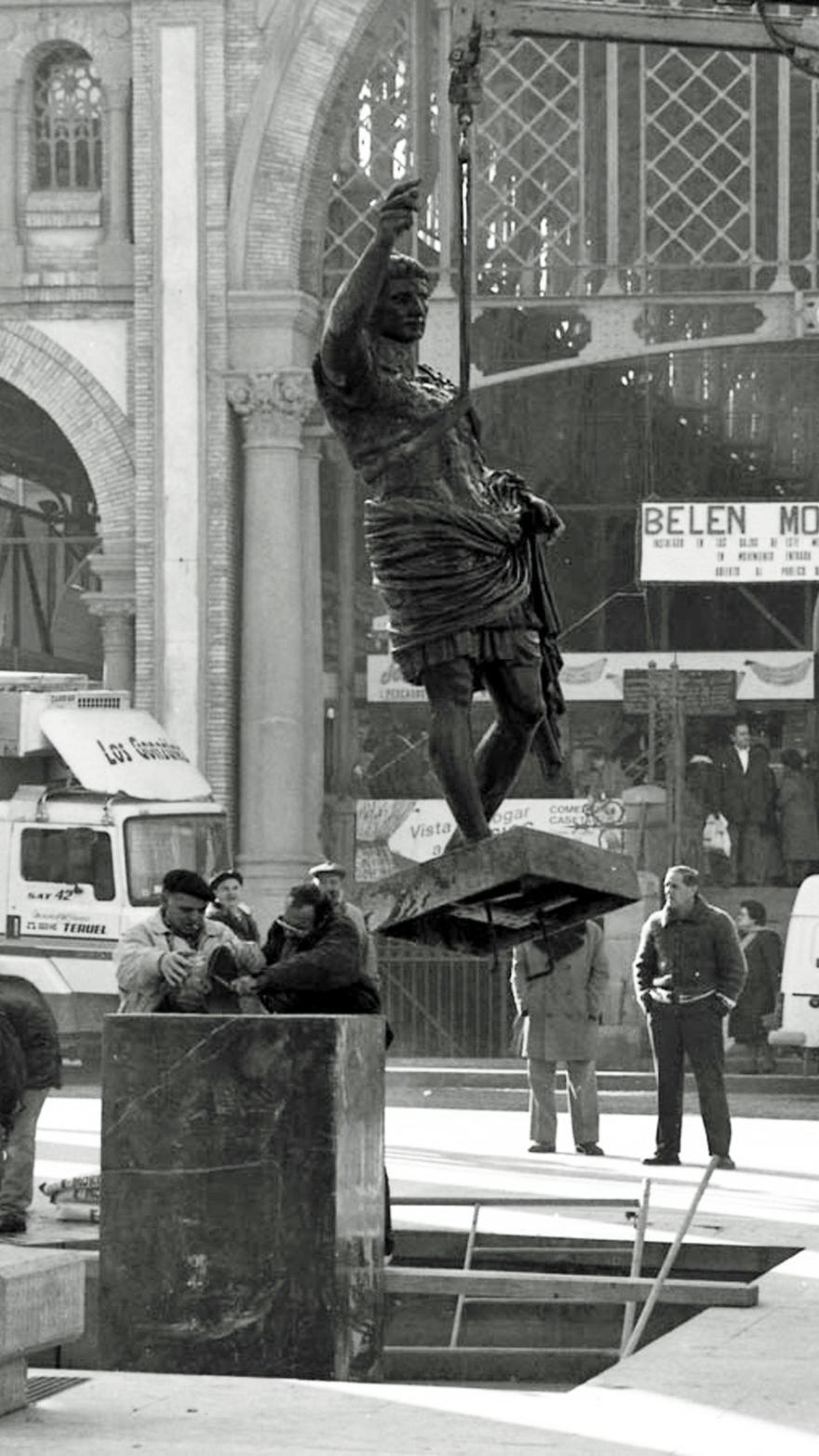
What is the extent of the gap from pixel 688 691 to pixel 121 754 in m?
7.23

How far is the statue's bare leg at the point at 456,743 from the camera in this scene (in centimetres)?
1062

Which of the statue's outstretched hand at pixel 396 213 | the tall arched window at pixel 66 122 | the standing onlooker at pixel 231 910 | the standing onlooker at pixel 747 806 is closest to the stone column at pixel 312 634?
the tall arched window at pixel 66 122

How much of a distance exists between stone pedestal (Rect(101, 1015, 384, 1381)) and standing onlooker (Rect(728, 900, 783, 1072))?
57.8ft

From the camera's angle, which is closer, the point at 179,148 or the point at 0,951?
the point at 0,951

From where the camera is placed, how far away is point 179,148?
30609 mm

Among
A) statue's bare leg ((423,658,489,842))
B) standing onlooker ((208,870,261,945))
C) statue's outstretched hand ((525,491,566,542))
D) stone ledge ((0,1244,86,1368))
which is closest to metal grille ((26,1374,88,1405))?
stone ledge ((0,1244,86,1368))

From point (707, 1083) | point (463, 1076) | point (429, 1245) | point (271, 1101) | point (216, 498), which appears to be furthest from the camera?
point (216, 498)

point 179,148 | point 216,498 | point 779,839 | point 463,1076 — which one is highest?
point 179,148

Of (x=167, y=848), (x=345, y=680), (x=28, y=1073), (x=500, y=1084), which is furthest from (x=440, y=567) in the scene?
(x=345, y=680)

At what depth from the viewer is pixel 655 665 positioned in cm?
3250

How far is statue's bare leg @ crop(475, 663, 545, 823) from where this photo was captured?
10.8m

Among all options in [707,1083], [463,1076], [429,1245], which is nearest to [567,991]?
[707,1083]

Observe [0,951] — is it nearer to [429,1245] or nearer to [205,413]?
[205,413]

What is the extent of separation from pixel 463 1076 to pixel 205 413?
24.3ft
